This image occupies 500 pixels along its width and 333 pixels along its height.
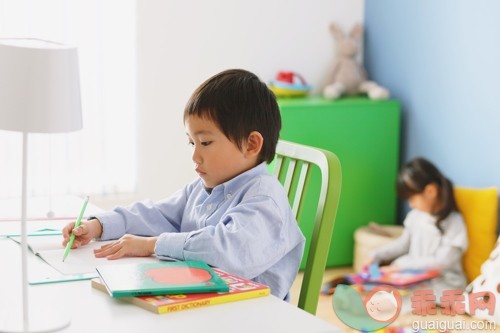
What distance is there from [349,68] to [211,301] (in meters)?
2.76

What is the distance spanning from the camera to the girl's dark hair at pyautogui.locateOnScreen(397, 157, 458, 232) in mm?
3344

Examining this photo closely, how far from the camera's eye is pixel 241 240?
1.49 metres

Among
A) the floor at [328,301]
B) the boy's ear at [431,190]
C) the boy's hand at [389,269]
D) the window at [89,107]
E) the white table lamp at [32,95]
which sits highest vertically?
the white table lamp at [32,95]

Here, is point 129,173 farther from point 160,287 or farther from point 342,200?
point 160,287

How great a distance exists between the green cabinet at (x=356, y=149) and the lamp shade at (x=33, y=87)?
2.43 m

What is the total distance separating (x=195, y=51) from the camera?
11.9ft

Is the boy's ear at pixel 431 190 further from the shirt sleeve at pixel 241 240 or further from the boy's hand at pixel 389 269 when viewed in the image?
the shirt sleeve at pixel 241 240

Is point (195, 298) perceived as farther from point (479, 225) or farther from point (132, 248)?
point (479, 225)

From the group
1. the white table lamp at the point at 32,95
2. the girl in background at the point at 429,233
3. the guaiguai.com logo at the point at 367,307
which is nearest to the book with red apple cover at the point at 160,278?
the white table lamp at the point at 32,95

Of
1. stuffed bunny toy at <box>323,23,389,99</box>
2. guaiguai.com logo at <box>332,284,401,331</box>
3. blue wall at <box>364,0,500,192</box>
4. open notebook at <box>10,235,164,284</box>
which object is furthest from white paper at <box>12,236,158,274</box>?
stuffed bunny toy at <box>323,23,389,99</box>

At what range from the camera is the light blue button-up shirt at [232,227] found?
1487 millimetres

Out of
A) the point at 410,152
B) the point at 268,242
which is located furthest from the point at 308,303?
the point at 410,152

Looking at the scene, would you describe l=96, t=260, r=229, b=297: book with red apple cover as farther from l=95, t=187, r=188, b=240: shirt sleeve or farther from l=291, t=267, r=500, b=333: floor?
l=291, t=267, r=500, b=333: floor

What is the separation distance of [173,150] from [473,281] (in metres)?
1.36
